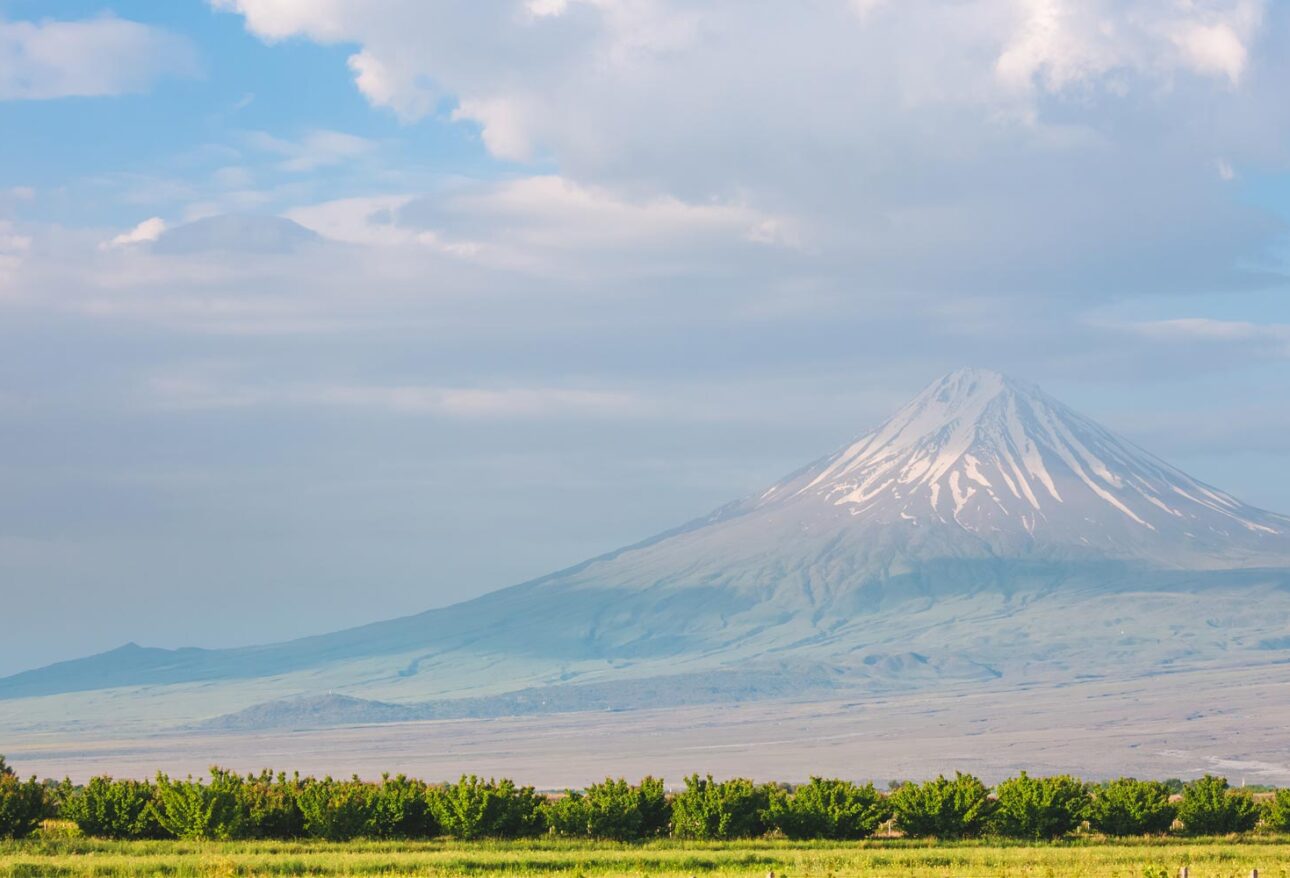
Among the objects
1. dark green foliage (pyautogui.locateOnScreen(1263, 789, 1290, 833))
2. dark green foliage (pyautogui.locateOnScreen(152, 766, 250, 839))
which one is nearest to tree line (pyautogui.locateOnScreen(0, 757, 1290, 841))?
dark green foliage (pyautogui.locateOnScreen(152, 766, 250, 839))

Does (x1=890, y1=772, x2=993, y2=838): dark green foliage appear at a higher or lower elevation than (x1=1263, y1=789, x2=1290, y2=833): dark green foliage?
higher

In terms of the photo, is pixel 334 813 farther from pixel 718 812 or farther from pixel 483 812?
pixel 718 812

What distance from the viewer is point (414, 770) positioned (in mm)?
160000

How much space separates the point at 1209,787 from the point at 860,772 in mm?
109282

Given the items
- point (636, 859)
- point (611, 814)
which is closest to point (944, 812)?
point (611, 814)

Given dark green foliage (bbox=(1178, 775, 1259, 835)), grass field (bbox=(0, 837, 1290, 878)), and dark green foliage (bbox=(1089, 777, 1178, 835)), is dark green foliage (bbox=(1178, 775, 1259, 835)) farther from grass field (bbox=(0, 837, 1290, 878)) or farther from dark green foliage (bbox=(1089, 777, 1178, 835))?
grass field (bbox=(0, 837, 1290, 878))

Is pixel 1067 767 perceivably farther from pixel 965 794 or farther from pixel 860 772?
pixel 965 794

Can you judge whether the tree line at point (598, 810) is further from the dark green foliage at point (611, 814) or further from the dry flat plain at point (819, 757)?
the dry flat plain at point (819, 757)

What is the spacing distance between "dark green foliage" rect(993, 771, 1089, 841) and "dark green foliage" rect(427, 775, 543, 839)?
12.0 m

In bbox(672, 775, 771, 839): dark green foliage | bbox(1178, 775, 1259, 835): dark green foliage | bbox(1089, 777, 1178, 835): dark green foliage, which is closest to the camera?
bbox(672, 775, 771, 839): dark green foliage

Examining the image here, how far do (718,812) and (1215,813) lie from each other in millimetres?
14066

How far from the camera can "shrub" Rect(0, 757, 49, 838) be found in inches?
1609

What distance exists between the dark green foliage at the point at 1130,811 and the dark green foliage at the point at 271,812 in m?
20.6

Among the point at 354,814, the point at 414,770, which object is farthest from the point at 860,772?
the point at 354,814
